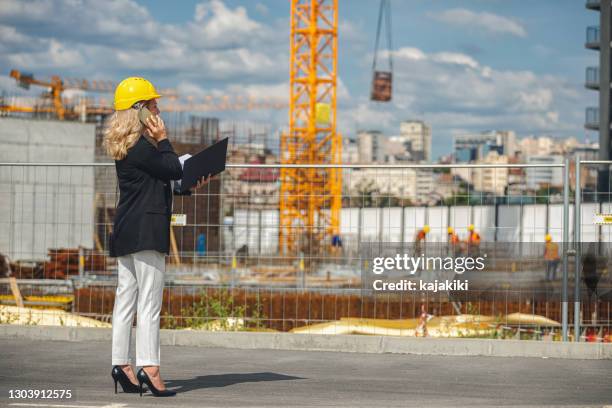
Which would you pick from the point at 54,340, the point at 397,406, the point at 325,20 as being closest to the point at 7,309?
the point at 54,340

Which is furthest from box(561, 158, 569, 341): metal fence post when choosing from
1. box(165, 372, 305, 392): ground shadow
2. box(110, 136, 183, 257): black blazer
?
box(110, 136, 183, 257): black blazer

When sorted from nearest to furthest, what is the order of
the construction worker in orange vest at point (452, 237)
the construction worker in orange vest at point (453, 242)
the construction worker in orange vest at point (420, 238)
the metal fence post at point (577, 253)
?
the metal fence post at point (577, 253) → the construction worker in orange vest at point (420, 238) → the construction worker in orange vest at point (453, 242) → the construction worker in orange vest at point (452, 237)

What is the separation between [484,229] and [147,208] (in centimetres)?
544

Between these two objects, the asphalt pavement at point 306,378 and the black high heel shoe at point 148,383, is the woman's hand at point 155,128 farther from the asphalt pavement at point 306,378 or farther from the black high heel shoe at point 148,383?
the asphalt pavement at point 306,378

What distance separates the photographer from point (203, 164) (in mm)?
6781

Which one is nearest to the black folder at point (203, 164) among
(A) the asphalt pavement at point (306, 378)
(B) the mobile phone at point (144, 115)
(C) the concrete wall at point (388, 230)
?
(B) the mobile phone at point (144, 115)

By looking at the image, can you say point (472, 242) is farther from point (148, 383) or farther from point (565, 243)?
point (148, 383)

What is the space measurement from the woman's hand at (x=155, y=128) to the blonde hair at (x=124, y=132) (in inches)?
2.6

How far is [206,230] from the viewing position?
11172 millimetres

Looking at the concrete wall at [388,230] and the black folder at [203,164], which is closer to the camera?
the black folder at [203,164]

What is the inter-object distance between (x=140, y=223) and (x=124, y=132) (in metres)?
0.59

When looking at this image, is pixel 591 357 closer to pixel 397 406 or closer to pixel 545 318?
pixel 545 318

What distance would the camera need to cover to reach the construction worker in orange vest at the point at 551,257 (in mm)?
11312

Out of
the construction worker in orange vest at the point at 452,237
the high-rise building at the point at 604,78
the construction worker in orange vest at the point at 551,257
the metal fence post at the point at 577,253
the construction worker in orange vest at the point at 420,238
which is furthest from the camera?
the high-rise building at the point at 604,78
